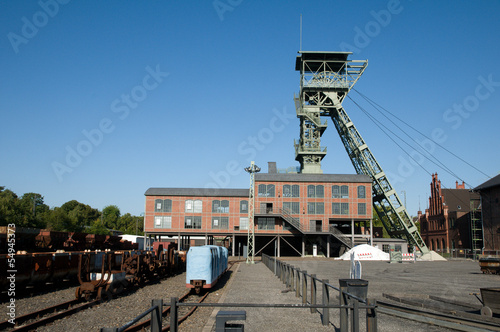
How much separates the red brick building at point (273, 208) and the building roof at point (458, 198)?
29.7 m

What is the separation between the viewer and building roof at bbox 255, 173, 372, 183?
5294 centimetres

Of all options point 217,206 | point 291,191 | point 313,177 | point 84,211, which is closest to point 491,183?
point 313,177

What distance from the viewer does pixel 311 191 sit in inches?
2088

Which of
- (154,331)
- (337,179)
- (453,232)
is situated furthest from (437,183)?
(154,331)

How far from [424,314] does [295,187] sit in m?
41.7

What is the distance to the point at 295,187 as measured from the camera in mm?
53125

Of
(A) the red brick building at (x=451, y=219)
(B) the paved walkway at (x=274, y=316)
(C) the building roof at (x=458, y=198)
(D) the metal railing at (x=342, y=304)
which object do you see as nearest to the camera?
(D) the metal railing at (x=342, y=304)

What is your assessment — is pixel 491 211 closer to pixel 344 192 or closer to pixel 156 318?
pixel 344 192

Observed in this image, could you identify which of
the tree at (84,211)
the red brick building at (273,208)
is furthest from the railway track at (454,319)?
the tree at (84,211)

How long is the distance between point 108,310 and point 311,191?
42102 millimetres

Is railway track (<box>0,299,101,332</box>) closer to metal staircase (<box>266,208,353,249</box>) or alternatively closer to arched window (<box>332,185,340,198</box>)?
metal staircase (<box>266,208,353,249</box>)

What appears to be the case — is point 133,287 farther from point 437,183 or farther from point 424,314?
point 437,183

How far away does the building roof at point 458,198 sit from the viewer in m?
73.1

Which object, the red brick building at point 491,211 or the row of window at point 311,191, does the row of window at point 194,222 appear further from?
the red brick building at point 491,211
